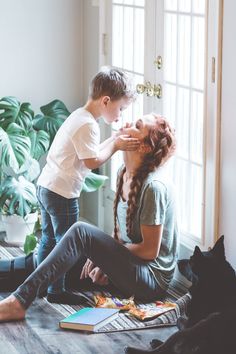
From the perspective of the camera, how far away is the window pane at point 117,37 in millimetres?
4945

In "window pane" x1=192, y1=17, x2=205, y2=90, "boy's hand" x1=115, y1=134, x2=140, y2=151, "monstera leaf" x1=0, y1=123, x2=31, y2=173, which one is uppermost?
"window pane" x1=192, y1=17, x2=205, y2=90

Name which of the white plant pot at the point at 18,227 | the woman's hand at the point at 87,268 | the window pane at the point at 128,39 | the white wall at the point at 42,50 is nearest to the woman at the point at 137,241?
the woman's hand at the point at 87,268


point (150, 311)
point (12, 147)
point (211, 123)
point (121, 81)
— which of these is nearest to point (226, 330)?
point (150, 311)

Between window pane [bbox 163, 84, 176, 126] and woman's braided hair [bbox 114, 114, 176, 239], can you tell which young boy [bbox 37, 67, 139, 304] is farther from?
window pane [bbox 163, 84, 176, 126]

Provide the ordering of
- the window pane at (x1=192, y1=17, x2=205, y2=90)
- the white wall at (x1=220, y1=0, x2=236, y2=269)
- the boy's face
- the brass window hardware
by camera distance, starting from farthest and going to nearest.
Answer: the brass window hardware, the boy's face, the window pane at (x1=192, y1=17, x2=205, y2=90), the white wall at (x1=220, y1=0, x2=236, y2=269)

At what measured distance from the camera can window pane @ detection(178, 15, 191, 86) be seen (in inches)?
166

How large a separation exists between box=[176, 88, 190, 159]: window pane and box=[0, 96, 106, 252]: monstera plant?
2.78 feet

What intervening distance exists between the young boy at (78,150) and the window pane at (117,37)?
2.52 feet

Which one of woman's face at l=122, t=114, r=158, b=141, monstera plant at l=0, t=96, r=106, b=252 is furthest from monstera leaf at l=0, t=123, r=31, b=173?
woman's face at l=122, t=114, r=158, b=141

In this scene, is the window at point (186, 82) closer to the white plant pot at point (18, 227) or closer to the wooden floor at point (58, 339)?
the wooden floor at point (58, 339)

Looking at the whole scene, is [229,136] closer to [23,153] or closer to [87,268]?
[87,268]

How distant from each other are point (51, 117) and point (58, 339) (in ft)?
5.92

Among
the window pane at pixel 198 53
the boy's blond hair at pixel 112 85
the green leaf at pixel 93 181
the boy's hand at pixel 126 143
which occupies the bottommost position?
the green leaf at pixel 93 181

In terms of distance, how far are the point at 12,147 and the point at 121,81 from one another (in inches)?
40.1
